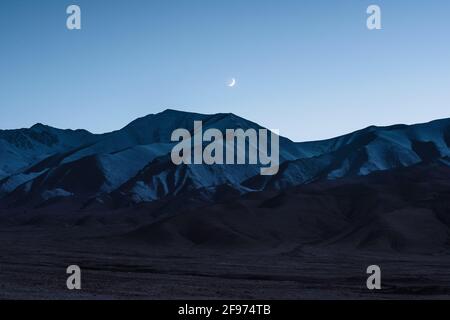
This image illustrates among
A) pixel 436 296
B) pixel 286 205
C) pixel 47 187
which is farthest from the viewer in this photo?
pixel 47 187

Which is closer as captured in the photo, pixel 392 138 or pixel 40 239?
pixel 40 239

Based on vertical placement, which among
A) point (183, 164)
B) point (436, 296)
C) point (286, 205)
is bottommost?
point (436, 296)

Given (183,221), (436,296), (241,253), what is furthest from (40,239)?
(436,296)

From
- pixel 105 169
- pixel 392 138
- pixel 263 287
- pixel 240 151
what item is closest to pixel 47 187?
pixel 105 169

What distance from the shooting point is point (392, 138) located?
516ft

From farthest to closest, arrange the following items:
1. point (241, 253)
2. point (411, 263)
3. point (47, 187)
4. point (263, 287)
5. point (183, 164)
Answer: point (47, 187) → point (183, 164) → point (241, 253) → point (411, 263) → point (263, 287)

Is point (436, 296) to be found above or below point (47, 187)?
below

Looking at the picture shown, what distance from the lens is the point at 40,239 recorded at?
7506cm

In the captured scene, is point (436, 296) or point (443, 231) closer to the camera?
point (436, 296)

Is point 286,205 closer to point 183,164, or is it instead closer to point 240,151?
point 183,164

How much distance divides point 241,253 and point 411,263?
1607 cm

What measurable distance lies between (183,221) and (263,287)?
1650 inches
